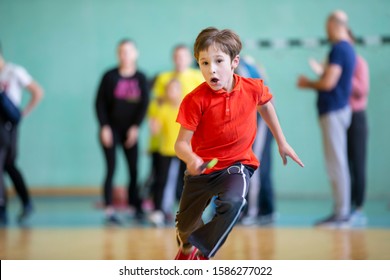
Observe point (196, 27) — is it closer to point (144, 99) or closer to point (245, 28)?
point (245, 28)

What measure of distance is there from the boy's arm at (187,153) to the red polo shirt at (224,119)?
26 mm

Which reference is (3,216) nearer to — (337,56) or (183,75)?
(183,75)

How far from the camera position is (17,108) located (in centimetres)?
570

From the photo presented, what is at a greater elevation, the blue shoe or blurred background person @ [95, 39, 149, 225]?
blurred background person @ [95, 39, 149, 225]

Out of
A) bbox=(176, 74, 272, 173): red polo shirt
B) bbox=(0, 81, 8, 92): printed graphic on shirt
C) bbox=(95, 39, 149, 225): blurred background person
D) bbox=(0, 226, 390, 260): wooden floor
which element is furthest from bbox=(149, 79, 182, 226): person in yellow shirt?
bbox=(176, 74, 272, 173): red polo shirt

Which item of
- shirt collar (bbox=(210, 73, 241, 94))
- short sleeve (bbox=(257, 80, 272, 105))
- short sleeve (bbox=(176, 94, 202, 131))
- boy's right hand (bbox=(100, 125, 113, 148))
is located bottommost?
boy's right hand (bbox=(100, 125, 113, 148))

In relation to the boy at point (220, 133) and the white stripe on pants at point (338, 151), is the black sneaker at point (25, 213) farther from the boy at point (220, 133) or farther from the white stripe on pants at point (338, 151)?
the boy at point (220, 133)

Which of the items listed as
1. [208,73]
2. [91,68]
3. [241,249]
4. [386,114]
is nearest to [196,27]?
[91,68]

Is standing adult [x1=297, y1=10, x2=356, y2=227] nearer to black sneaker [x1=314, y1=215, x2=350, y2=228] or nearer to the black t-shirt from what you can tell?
black sneaker [x1=314, y1=215, x2=350, y2=228]

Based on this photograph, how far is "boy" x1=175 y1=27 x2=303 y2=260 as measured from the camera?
2650 mm

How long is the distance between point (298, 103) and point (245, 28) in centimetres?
94

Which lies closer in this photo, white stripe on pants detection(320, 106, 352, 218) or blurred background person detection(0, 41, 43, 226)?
white stripe on pants detection(320, 106, 352, 218)

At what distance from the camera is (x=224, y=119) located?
2.76m

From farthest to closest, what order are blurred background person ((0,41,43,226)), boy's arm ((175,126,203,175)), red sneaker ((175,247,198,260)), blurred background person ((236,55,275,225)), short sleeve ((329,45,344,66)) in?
blurred background person ((0,41,43,226)), blurred background person ((236,55,275,225)), short sleeve ((329,45,344,66)), red sneaker ((175,247,198,260)), boy's arm ((175,126,203,175))
